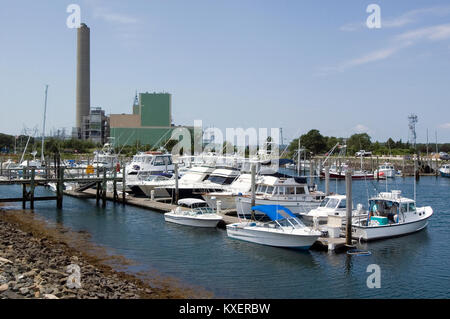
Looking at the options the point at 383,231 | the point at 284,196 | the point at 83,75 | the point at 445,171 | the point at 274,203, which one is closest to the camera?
the point at 383,231

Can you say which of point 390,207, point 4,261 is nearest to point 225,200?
point 390,207

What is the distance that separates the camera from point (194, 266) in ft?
67.7

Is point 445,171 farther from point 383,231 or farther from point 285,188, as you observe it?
point 383,231

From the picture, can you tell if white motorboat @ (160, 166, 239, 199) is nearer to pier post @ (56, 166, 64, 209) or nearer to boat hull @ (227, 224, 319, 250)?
pier post @ (56, 166, 64, 209)

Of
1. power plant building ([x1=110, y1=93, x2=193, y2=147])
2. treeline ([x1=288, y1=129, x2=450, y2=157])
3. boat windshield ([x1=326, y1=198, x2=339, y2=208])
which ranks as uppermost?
power plant building ([x1=110, y1=93, x2=193, y2=147])

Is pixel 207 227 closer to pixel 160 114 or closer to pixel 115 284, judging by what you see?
pixel 115 284

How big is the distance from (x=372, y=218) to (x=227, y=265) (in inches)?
387

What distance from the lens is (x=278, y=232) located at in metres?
23.2

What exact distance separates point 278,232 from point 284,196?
8.87 m

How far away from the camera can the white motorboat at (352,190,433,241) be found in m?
24.7

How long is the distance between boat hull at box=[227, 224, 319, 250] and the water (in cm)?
34

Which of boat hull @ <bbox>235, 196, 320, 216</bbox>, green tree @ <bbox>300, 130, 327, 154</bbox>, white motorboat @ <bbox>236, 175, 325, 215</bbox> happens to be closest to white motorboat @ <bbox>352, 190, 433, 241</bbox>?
boat hull @ <bbox>235, 196, 320, 216</bbox>

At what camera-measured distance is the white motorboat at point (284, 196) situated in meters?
31.5

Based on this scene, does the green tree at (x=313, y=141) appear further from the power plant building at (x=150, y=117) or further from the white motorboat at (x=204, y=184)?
the white motorboat at (x=204, y=184)
